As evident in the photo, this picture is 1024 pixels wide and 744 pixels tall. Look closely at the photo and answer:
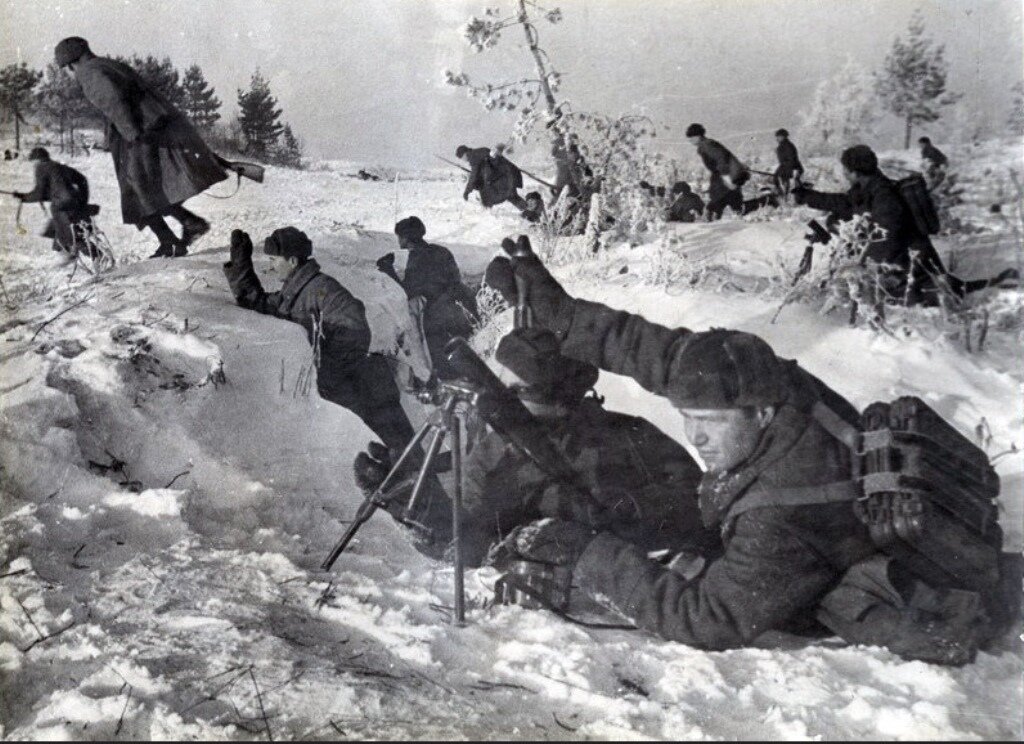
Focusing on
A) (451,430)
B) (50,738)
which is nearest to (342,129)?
(451,430)

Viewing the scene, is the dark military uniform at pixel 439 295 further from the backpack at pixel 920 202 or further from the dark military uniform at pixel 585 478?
the backpack at pixel 920 202

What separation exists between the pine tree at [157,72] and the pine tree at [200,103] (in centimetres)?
5

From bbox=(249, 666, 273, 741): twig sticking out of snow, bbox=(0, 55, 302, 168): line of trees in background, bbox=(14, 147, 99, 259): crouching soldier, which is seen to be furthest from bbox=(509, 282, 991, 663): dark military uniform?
bbox=(14, 147, 99, 259): crouching soldier

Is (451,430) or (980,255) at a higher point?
(980,255)

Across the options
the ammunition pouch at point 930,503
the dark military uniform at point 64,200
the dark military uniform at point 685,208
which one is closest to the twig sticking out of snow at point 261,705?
the ammunition pouch at point 930,503

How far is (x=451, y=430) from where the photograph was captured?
9.29ft

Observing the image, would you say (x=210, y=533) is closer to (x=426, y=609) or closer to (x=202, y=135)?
(x=426, y=609)

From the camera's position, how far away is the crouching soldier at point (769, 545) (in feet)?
7.13

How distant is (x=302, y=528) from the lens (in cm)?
303

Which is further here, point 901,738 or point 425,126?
point 425,126

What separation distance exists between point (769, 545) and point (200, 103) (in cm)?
308

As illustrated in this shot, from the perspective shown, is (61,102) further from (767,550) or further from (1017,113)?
(1017,113)

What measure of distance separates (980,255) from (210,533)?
308cm

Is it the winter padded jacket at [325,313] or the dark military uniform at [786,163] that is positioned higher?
the dark military uniform at [786,163]
